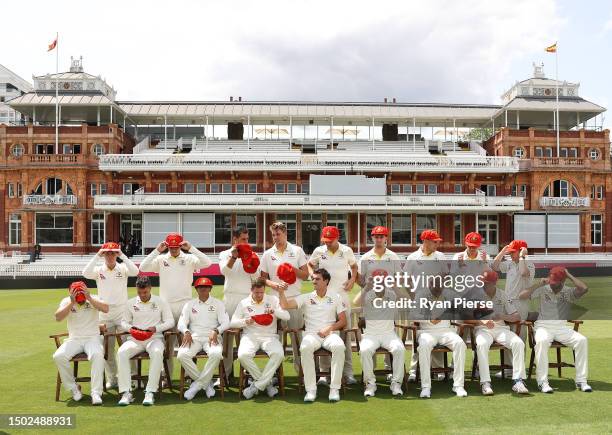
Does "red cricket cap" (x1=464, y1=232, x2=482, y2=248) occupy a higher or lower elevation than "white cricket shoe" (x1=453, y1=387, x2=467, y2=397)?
higher

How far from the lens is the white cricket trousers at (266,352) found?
7418 millimetres

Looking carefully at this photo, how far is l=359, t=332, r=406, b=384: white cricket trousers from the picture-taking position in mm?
7457

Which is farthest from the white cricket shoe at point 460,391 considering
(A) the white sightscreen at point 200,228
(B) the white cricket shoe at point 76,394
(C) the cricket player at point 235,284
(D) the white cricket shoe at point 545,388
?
(A) the white sightscreen at point 200,228

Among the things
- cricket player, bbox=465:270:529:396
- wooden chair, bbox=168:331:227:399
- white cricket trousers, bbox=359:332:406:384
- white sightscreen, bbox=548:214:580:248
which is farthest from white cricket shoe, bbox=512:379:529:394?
white sightscreen, bbox=548:214:580:248

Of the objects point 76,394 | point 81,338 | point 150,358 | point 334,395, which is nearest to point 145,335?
→ point 150,358

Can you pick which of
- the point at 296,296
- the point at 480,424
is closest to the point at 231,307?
the point at 296,296

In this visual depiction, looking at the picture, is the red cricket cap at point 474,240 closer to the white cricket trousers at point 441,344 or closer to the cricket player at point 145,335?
the white cricket trousers at point 441,344

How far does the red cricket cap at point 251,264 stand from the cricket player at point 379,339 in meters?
1.60

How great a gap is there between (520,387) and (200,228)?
31138mm

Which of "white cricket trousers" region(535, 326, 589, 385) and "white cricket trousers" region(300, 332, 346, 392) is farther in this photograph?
"white cricket trousers" region(535, 326, 589, 385)

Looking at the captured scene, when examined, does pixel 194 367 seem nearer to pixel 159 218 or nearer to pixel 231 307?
pixel 231 307

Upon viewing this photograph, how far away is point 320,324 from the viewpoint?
776cm

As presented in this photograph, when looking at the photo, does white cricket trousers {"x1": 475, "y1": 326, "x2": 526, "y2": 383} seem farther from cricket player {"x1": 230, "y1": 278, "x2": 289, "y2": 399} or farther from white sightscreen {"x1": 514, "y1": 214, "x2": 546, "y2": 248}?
white sightscreen {"x1": 514, "y1": 214, "x2": 546, "y2": 248}

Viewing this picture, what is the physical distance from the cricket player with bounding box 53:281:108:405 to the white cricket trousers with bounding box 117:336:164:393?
0.28 meters
